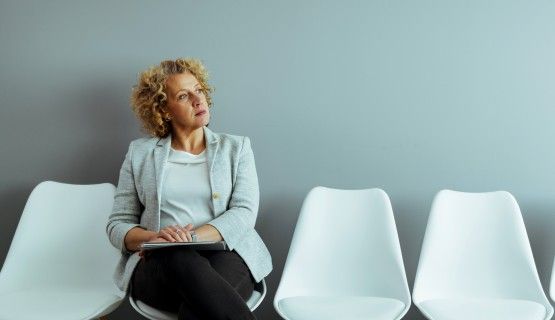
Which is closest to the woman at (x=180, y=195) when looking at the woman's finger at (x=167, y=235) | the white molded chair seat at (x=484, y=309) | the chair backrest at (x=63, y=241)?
the woman's finger at (x=167, y=235)

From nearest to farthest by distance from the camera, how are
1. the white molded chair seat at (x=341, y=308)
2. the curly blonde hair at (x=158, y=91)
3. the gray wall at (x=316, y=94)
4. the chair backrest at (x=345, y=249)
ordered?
the white molded chair seat at (x=341, y=308) → the chair backrest at (x=345, y=249) → the curly blonde hair at (x=158, y=91) → the gray wall at (x=316, y=94)

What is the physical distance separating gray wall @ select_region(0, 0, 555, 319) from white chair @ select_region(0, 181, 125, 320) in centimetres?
19

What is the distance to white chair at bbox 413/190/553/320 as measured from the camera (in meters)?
2.09

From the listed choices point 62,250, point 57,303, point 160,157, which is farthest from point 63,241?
point 160,157

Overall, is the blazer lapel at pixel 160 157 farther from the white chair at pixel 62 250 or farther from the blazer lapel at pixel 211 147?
the white chair at pixel 62 250

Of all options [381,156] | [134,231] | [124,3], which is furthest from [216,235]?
[124,3]

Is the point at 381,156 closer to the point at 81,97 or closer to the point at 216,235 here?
the point at 216,235

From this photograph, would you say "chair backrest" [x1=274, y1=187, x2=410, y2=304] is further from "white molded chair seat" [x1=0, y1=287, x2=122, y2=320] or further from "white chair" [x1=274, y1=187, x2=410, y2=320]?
"white molded chair seat" [x1=0, y1=287, x2=122, y2=320]

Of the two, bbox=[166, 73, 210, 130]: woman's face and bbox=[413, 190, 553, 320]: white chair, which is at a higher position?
bbox=[166, 73, 210, 130]: woman's face

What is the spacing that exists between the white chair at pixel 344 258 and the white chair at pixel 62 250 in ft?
2.06

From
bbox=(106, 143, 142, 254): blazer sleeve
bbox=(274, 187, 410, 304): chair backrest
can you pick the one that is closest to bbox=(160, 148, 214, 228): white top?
bbox=(106, 143, 142, 254): blazer sleeve

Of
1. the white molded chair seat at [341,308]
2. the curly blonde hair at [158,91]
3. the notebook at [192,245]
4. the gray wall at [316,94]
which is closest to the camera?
the notebook at [192,245]

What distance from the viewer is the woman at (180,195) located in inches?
77.0

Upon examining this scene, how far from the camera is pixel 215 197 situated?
2.15 metres
